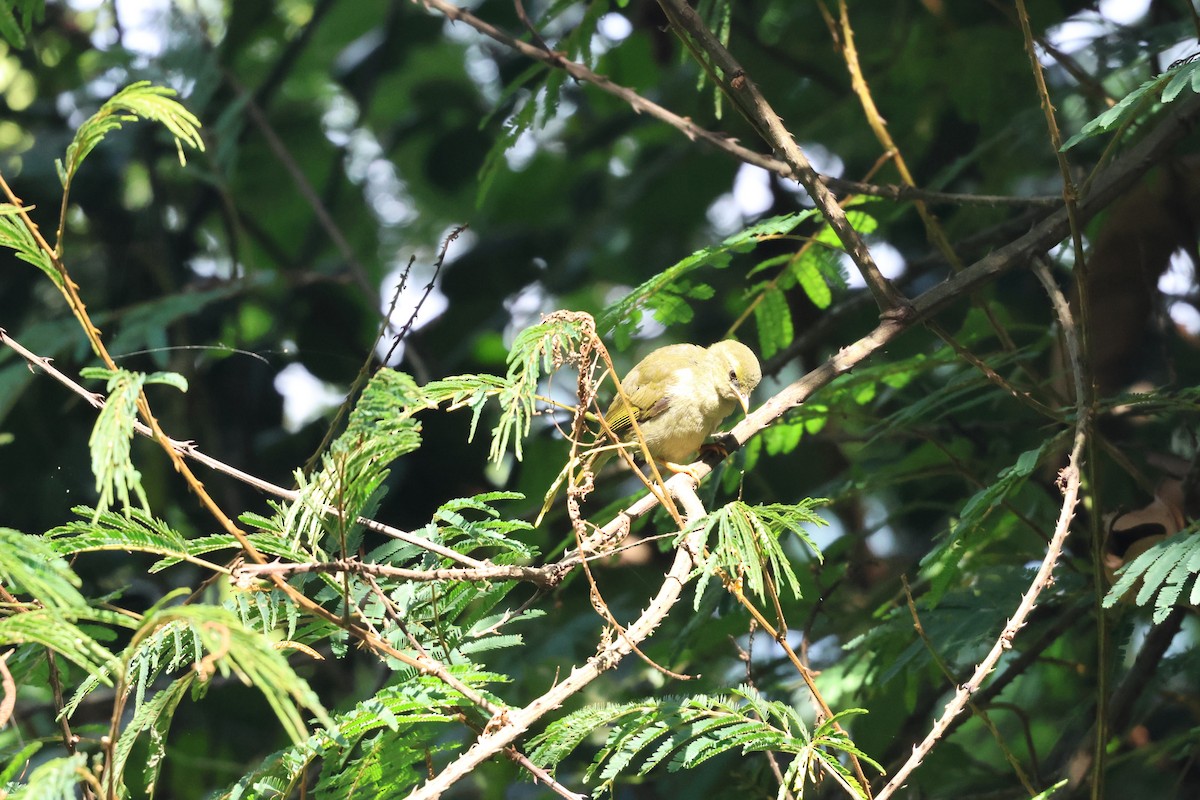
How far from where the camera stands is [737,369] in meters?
4.16

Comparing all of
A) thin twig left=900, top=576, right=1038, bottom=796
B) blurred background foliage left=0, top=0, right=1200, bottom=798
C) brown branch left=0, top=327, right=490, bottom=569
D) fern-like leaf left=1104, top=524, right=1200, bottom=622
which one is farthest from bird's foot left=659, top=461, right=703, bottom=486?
brown branch left=0, top=327, right=490, bottom=569

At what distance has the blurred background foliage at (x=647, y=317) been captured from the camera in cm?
365

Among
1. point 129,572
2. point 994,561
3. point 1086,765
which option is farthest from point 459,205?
point 1086,765

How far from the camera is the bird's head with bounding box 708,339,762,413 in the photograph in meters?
4.14

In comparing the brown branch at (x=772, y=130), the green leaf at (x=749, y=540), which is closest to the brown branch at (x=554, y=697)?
the green leaf at (x=749, y=540)

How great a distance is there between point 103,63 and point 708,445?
393 centimetres

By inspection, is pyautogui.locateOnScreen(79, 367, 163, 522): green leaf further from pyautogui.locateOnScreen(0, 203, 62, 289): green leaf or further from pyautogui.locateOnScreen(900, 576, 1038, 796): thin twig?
pyautogui.locateOnScreen(900, 576, 1038, 796): thin twig

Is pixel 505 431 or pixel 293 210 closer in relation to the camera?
pixel 505 431

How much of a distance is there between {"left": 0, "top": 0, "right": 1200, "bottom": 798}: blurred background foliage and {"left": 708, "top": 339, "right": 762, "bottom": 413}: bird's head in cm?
22

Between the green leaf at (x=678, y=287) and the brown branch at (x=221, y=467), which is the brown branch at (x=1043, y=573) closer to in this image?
the green leaf at (x=678, y=287)

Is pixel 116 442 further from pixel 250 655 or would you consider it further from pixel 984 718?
pixel 984 718

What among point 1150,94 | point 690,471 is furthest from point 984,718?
point 1150,94

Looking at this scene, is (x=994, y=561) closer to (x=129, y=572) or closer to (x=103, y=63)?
(x=129, y=572)

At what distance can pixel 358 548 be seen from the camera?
2410 mm
